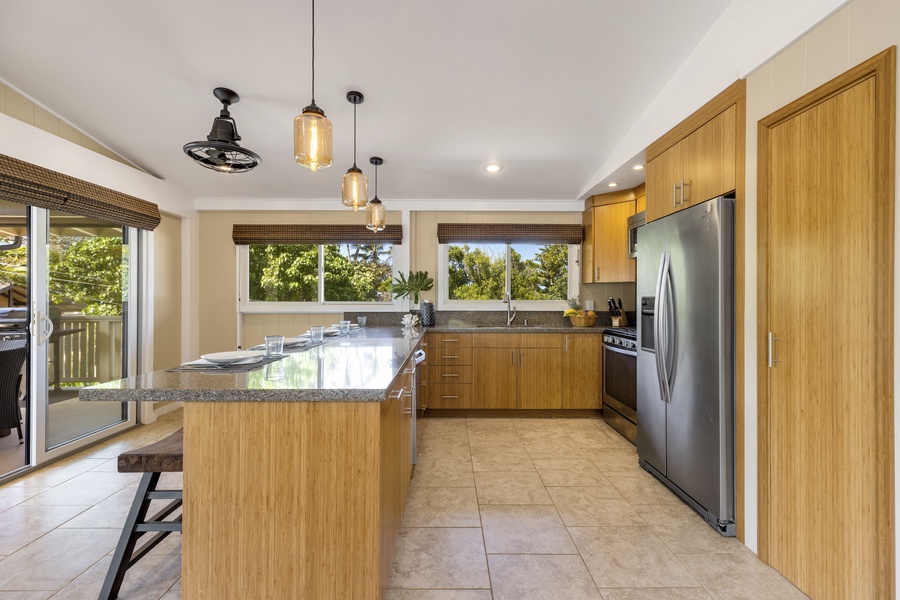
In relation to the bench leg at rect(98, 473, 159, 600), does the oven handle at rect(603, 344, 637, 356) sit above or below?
above

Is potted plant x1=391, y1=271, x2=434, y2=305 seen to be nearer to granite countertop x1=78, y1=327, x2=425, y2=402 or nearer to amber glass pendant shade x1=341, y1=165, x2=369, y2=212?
amber glass pendant shade x1=341, y1=165, x2=369, y2=212

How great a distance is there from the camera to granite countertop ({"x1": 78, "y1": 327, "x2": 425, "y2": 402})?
4.04ft

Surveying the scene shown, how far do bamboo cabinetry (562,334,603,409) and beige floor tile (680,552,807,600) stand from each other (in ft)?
6.57

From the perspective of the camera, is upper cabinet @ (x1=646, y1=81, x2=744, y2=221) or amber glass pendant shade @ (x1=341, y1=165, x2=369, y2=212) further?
amber glass pendant shade @ (x1=341, y1=165, x2=369, y2=212)

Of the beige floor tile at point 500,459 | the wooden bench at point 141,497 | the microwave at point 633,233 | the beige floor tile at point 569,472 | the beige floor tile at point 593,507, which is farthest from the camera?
the microwave at point 633,233

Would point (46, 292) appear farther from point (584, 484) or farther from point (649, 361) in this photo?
point (649, 361)

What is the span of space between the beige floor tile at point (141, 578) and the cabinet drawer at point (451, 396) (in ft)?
7.56

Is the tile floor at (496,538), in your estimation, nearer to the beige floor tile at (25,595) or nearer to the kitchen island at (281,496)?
the beige floor tile at (25,595)

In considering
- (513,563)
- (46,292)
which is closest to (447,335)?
(513,563)

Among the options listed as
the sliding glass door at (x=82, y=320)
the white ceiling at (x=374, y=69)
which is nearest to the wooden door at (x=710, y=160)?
the white ceiling at (x=374, y=69)

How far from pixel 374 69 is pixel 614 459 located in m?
3.06

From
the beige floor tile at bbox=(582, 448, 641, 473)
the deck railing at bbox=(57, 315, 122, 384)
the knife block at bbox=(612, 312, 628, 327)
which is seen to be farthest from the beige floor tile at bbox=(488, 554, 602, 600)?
the deck railing at bbox=(57, 315, 122, 384)

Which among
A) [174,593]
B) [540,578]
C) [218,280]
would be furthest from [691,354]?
[218,280]

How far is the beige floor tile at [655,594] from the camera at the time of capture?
4.90ft
